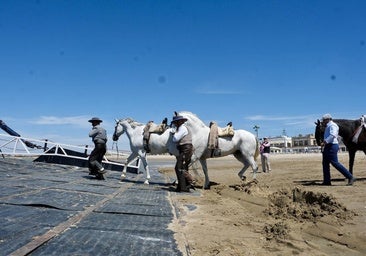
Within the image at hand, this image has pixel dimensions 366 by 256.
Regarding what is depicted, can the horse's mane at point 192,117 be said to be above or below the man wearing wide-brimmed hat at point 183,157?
above

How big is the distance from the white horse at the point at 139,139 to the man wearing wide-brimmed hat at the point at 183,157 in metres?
1.48

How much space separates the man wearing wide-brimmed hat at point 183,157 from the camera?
938cm

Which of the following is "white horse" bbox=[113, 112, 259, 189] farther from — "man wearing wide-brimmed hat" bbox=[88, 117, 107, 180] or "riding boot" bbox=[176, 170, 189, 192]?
"riding boot" bbox=[176, 170, 189, 192]

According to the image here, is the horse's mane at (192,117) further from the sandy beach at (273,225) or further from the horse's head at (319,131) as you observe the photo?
the horse's head at (319,131)

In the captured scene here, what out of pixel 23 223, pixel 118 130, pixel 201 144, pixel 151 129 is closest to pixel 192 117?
pixel 201 144

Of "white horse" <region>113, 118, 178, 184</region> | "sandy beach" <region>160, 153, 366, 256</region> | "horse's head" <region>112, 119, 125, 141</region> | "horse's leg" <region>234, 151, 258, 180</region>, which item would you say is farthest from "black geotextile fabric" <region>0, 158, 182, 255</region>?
"horse's head" <region>112, 119, 125, 141</region>

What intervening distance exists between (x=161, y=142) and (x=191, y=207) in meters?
5.19

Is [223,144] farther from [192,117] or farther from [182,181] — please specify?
[182,181]

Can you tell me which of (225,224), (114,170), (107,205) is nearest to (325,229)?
(225,224)

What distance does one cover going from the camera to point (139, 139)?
40.4 ft

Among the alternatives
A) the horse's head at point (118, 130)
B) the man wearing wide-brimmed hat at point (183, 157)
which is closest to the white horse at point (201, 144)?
the horse's head at point (118, 130)

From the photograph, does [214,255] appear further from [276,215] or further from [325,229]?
[276,215]

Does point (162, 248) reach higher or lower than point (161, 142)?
lower

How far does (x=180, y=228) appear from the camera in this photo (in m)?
4.94
